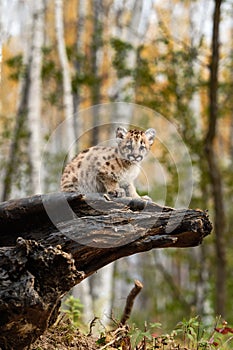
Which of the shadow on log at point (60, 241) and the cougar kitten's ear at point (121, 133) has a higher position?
the cougar kitten's ear at point (121, 133)

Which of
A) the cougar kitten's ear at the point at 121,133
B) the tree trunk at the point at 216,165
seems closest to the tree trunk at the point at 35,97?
the tree trunk at the point at 216,165

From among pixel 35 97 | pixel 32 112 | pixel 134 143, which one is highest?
pixel 35 97

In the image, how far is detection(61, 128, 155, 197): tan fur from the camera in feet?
14.8

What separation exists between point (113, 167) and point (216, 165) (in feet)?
19.3

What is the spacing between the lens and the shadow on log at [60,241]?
373 centimetres

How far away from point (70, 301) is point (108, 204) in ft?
5.97

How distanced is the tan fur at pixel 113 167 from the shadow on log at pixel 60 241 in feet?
1.17

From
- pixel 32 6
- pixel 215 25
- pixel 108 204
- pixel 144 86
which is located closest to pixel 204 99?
pixel 144 86

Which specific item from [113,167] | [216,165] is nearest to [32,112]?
[216,165]

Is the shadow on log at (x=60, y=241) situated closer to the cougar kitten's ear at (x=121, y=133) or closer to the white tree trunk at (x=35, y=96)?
the cougar kitten's ear at (x=121, y=133)

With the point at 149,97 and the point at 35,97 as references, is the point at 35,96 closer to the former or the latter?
the point at 35,97

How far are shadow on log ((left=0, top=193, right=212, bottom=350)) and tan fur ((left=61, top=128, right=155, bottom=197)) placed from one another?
1.17 feet

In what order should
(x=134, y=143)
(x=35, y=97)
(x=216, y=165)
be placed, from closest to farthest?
1. (x=134, y=143)
2. (x=216, y=165)
3. (x=35, y=97)

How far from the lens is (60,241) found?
4008mm
